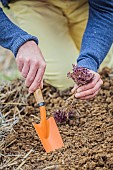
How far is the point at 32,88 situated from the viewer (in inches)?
81.4

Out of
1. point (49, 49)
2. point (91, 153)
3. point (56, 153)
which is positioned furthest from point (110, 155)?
point (49, 49)

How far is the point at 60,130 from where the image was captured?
2.36m

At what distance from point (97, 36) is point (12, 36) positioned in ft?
1.35

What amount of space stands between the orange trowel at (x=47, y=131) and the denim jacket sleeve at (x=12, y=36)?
8.8 inches

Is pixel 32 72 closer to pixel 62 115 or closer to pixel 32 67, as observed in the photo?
pixel 32 67

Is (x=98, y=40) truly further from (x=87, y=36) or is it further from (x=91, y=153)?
(x=91, y=153)

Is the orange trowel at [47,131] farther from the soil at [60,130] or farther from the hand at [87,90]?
the hand at [87,90]

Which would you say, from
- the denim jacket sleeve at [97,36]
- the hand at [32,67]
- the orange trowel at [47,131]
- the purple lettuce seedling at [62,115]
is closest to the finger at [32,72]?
Result: the hand at [32,67]

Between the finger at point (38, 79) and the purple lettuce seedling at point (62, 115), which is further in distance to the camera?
the purple lettuce seedling at point (62, 115)

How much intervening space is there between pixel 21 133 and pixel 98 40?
570 millimetres

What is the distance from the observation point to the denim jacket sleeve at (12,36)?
2.14 m

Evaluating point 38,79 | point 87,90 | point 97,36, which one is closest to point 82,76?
point 87,90

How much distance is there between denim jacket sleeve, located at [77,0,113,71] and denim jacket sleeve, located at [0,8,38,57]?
261 millimetres

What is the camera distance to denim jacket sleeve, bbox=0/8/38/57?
2.14 metres
